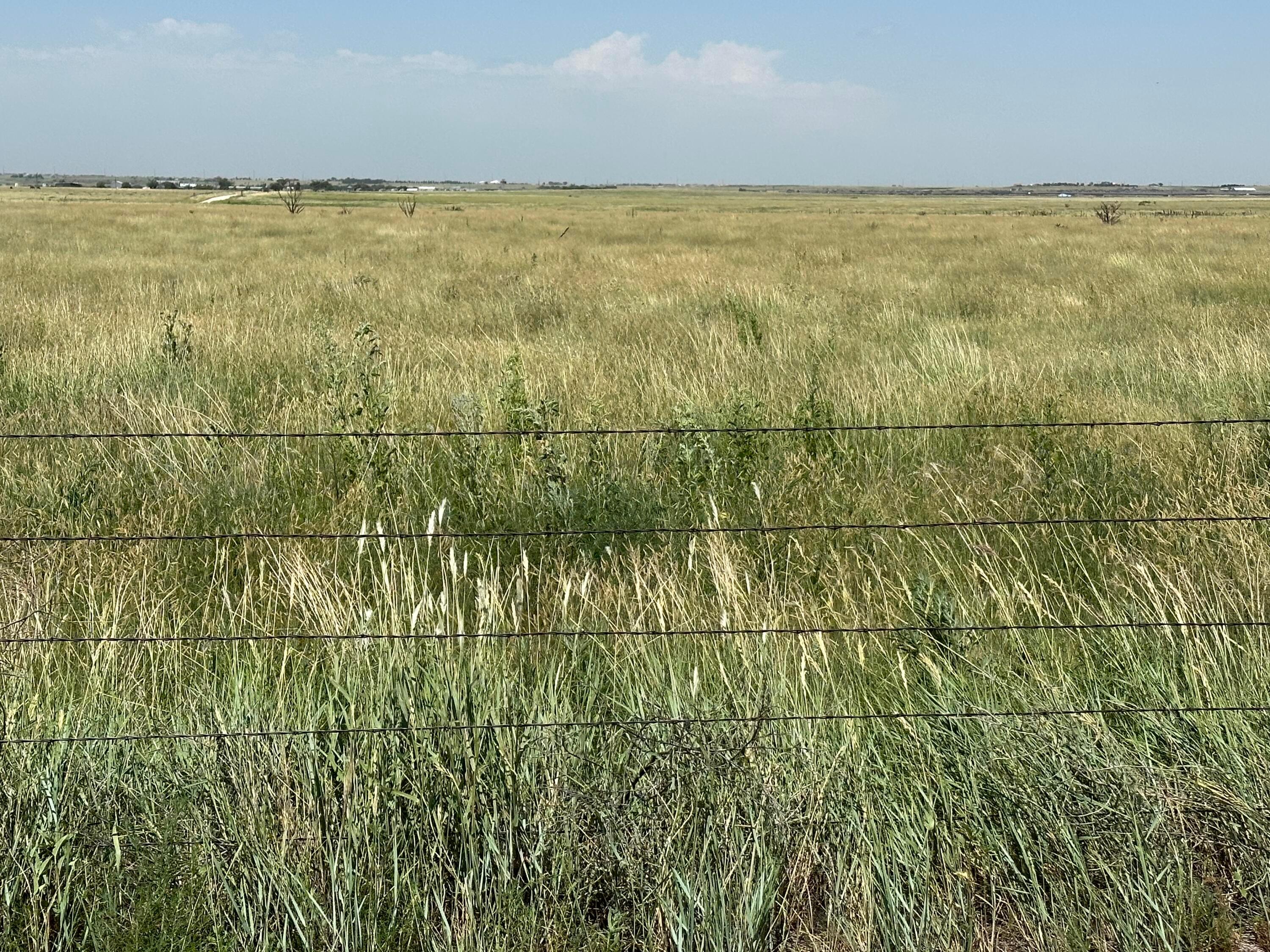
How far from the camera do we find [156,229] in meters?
26.3

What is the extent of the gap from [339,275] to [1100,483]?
1270cm

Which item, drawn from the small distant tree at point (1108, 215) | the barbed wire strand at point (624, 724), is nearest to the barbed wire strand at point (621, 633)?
the barbed wire strand at point (624, 724)

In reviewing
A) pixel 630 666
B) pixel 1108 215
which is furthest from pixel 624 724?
pixel 1108 215

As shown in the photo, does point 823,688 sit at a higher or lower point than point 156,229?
lower

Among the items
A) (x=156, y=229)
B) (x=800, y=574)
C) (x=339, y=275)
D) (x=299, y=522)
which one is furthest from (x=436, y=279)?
(x=156, y=229)

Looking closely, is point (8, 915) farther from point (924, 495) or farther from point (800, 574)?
point (924, 495)

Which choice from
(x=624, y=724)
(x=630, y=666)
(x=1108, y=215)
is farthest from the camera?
(x=1108, y=215)

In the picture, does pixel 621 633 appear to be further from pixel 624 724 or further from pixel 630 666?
pixel 630 666

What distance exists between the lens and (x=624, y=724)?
7.83 feet

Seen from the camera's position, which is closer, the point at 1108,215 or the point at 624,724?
the point at 624,724

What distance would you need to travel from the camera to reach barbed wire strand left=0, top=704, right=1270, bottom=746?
7.72 ft

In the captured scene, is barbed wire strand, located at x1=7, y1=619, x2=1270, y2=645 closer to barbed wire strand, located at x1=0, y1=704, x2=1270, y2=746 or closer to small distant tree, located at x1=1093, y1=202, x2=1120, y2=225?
barbed wire strand, located at x1=0, y1=704, x2=1270, y2=746

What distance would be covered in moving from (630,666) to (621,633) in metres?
0.44

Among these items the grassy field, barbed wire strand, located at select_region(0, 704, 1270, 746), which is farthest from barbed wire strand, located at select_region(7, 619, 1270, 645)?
barbed wire strand, located at select_region(0, 704, 1270, 746)
